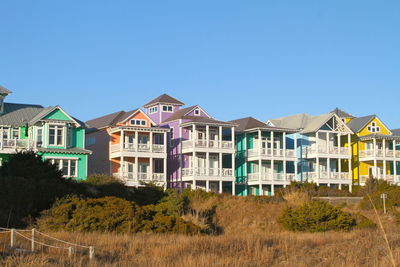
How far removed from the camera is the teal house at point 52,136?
4750 cm

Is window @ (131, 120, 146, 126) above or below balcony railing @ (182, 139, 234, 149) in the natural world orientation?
above

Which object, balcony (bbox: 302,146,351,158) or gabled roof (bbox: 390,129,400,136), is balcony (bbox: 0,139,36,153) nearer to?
balcony (bbox: 302,146,351,158)

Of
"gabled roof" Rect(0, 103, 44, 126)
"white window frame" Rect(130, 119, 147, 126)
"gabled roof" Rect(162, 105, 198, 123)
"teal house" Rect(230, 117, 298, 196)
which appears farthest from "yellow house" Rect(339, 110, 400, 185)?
"gabled roof" Rect(0, 103, 44, 126)

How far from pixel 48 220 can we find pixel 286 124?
124 feet

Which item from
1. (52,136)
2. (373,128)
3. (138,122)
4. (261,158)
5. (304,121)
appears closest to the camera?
(52,136)

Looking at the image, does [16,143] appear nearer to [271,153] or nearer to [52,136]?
[52,136]

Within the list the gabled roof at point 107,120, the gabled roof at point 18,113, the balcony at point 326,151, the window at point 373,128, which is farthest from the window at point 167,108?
the window at point 373,128

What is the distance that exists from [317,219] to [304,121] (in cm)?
2782

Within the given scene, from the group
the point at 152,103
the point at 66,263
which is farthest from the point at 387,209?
the point at 66,263

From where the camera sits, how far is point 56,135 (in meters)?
48.5

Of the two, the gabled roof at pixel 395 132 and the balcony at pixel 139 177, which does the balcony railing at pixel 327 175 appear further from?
the balcony at pixel 139 177

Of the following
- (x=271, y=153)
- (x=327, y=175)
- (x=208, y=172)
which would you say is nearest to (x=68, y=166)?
(x=208, y=172)

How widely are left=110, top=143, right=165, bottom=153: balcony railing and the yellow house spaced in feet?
67.5

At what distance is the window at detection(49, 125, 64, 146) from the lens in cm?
4836
